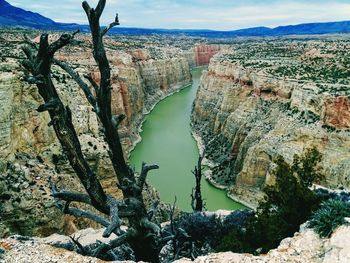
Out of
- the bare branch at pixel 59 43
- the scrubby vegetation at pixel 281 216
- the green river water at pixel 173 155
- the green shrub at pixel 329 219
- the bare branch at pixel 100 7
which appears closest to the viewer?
the bare branch at pixel 100 7

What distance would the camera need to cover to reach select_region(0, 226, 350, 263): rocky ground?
6.94m

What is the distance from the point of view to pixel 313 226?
7.74 meters

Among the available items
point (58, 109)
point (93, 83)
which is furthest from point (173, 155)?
point (93, 83)

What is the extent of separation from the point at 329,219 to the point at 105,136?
14.4ft

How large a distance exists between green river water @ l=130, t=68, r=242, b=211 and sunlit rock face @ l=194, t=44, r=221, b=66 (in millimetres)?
48862

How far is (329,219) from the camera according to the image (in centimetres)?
763

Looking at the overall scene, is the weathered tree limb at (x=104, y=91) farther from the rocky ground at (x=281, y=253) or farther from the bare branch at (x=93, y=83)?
the rocky ground at (x=281, y=253)

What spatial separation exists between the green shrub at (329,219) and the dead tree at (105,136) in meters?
2.91

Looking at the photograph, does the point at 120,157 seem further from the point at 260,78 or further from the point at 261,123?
the point at 260,78

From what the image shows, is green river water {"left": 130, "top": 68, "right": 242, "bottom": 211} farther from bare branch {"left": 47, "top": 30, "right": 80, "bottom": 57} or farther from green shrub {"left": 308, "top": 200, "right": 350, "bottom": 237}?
bare branch {"left": 47, "top": 30, "right": 80, "bottom": 57}

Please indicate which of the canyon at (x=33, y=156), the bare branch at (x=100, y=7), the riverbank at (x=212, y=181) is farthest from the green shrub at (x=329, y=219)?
the riverbank at (x=212, y=181)

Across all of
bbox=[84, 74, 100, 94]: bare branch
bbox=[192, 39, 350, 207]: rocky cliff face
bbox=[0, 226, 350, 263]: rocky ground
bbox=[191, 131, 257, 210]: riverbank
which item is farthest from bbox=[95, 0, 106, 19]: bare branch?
bbox=[191, 131, 257, 210]: riverbank

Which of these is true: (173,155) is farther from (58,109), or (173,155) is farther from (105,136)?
(58,109)

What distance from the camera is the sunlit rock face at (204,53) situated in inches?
4016
